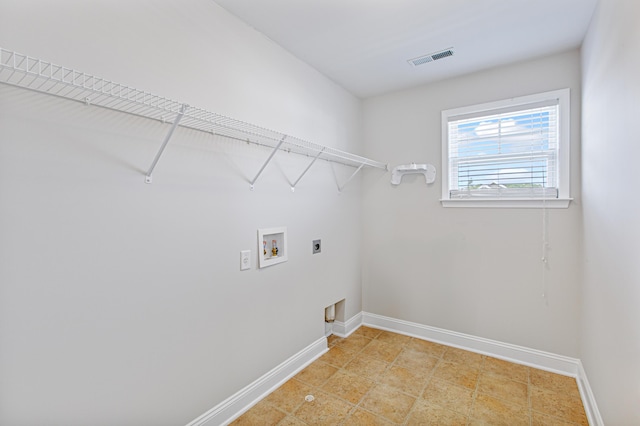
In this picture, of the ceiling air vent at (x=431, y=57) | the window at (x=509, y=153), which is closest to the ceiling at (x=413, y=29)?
the ceiling air vent at (x=431, y=57)

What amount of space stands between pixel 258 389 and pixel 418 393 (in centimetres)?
111

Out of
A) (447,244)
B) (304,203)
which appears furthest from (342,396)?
(447,244)

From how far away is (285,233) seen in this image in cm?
228

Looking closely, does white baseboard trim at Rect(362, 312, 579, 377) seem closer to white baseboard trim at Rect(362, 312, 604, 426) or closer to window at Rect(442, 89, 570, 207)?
white baseboard trim at Rect(362, 312, 604, 426)

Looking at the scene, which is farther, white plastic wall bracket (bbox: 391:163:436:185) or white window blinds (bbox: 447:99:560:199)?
white plastic wall bracket (bbox: 391:163:436:185)

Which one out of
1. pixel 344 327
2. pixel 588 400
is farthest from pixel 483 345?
pixel 344 327

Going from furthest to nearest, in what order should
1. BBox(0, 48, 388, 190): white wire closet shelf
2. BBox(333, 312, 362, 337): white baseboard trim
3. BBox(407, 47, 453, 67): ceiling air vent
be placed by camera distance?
BBox(333, 312, 362, 337): white baseboard trim < BBox(407, 47, 453, 67): ceiling air vent < BBox(0, 48, 388, 190): white wire closet shelf

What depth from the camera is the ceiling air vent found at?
7.66 feet

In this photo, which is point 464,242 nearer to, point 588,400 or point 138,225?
point 588,400

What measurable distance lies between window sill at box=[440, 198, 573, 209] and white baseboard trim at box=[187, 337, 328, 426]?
1726 mm

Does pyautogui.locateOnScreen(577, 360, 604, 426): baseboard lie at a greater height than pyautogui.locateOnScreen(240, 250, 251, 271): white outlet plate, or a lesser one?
lesser

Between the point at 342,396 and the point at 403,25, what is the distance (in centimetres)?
252

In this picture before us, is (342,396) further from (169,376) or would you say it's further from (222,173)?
(222,173)

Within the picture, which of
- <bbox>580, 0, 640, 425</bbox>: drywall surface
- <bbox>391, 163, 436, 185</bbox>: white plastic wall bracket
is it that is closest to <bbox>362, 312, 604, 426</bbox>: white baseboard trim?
<bbox>580, 0, 640, 425</bbox>: drywall surface
